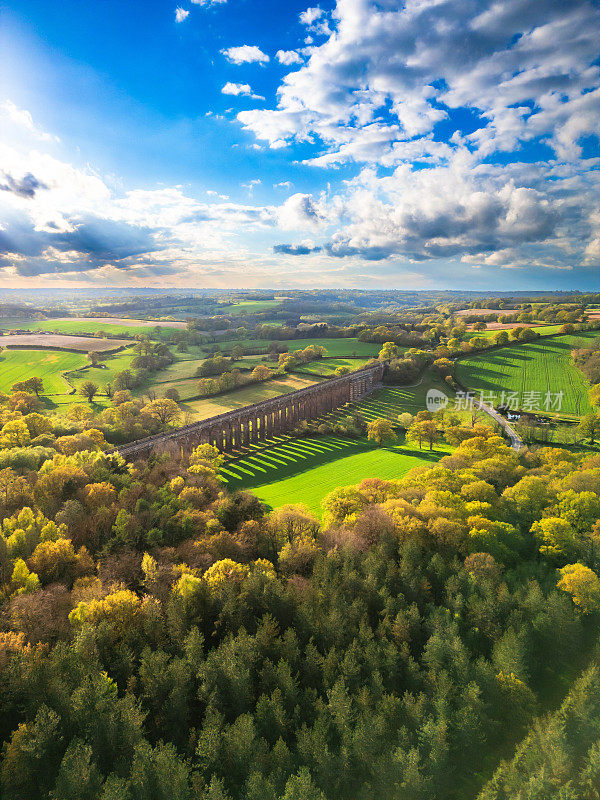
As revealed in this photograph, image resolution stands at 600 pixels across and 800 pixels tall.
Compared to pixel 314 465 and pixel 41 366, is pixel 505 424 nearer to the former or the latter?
pixel 314 465

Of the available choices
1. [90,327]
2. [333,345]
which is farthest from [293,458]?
[90,327]

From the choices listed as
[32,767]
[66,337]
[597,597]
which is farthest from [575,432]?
[66,337]

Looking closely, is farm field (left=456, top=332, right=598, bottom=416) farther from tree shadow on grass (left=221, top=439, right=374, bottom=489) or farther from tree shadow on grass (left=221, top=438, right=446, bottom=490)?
tree shadow on grass (left=221, top=439, right=374, bottom=489)

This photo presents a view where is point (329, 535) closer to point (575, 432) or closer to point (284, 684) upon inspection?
point (284, 684)

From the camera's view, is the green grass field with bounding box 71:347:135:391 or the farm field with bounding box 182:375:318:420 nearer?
the farm field with bounding box 182:375:318:420

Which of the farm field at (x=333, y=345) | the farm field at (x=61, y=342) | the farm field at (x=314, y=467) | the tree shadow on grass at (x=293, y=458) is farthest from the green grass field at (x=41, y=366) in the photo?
the farm field at (x=314, y=467)

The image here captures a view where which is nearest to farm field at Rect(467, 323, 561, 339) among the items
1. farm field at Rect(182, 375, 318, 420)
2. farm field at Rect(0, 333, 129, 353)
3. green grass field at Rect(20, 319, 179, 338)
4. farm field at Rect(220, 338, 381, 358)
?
farm field at Rect(220, 338, 381, 358)

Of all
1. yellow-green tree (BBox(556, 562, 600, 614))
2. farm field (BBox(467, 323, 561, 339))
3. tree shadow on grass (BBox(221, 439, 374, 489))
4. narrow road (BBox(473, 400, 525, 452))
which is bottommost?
tree shadow on grass (BBox(221, 439, 374, 489))
